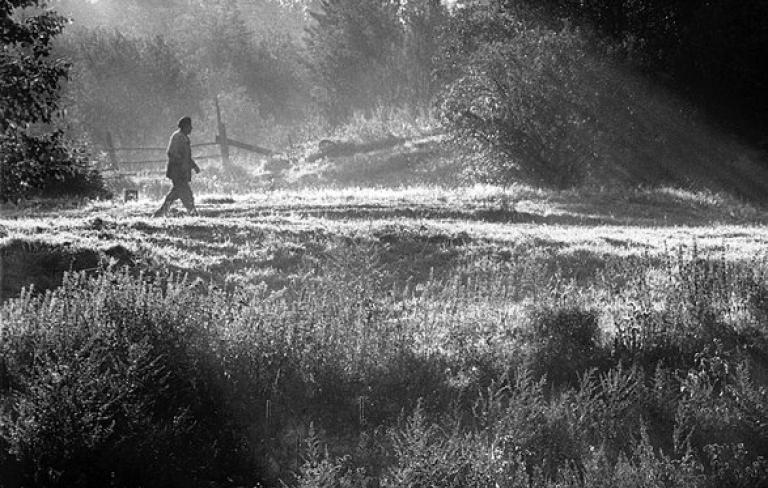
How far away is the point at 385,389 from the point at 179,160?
11.4 meters

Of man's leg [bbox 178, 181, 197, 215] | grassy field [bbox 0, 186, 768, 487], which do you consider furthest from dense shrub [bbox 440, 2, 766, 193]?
grassy field [bbox 0, 186, 768, 487]

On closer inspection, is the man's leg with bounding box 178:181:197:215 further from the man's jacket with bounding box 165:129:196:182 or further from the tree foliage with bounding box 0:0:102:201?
the tree foliage with bounding box 0:0:102:201

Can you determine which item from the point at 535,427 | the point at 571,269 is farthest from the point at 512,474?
the point at 571,269

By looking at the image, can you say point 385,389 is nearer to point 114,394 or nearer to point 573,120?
point 114,394

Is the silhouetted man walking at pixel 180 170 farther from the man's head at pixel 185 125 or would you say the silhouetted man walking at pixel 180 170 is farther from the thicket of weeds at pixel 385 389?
the thicket of weeds at pixel 385 389

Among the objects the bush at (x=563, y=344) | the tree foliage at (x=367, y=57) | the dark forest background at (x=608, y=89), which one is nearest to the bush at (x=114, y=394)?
the bush at (x=563, y=344)

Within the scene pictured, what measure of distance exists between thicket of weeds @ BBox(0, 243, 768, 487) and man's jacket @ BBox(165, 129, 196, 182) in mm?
8908

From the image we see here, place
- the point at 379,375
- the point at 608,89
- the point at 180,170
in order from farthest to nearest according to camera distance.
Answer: the point at 608,89 → the point at 180,170 → the point at 379,375

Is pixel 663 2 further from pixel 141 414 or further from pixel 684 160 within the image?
pixel 141 414

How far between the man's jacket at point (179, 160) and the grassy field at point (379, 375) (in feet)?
18.2

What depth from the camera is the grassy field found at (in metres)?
6.22

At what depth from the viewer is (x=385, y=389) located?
767cm

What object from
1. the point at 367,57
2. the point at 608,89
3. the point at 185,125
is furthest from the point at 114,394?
the point at 367,57

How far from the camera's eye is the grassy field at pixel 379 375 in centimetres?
622
